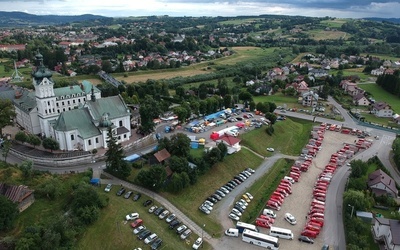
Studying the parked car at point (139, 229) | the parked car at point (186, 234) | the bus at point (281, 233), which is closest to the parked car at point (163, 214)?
the parked car at point (139, 229)

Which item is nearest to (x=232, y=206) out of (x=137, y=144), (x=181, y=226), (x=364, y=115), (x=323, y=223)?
(x=181, y=226)

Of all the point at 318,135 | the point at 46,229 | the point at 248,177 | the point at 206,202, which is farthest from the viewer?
the point at 318,135

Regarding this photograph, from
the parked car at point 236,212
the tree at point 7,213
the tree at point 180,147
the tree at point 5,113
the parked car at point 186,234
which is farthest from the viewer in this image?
the tree at point 5,113

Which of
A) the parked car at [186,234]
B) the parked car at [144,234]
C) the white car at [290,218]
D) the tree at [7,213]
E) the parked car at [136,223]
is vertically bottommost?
the white car at [290,218]

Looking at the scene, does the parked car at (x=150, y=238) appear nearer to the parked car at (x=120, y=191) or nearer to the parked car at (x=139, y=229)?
the parked car at (x=139, y=229)

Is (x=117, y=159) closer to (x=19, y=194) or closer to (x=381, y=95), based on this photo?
(x=19, y=194)

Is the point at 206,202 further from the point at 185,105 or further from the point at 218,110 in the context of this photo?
the point at 218,110

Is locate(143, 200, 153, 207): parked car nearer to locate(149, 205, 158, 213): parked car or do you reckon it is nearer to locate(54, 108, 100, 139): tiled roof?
locate(149, 205, 158, 213): parked car
